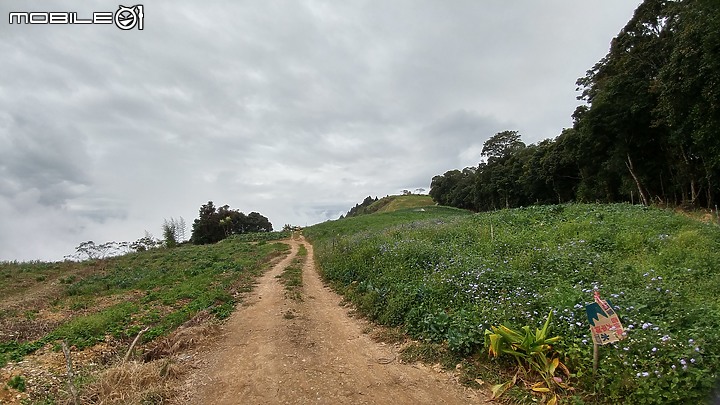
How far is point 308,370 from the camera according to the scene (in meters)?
5.34

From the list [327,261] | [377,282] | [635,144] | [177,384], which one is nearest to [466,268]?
[377,282]

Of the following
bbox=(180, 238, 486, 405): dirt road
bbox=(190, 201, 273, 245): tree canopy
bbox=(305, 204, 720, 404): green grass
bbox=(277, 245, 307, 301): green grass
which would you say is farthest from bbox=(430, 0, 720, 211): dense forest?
bbox=(190, 201, 273, 245): tree canopy

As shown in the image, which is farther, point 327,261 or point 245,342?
point 327,261

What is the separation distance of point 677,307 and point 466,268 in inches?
153

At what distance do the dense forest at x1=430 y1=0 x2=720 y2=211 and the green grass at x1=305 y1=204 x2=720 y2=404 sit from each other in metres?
5.70

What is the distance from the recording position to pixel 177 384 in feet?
16.7

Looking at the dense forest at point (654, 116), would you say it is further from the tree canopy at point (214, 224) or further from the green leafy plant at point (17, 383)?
the tree canopy at point (214, 224)

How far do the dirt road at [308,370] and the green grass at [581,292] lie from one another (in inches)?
32.7

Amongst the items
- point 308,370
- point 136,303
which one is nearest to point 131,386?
point 308,370

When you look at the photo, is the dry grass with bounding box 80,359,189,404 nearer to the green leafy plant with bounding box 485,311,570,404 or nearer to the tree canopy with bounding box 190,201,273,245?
the green leafy plant with bounding box 485,311,570,404

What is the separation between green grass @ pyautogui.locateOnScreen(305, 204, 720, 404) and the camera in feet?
11.8

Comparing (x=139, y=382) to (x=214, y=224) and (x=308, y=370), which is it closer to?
(x=308, y=370)

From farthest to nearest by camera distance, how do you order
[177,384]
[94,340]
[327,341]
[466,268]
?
[466,268] < [94,340] < [327,341] < [177,384]

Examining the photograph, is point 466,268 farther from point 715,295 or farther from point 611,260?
point 715,295
